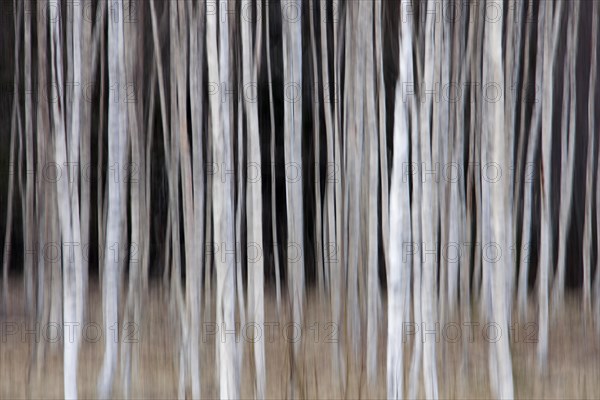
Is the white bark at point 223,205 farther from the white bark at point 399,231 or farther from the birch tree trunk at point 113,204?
the white bark at point 399,231

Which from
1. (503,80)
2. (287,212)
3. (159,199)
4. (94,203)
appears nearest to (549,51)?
(503,80)

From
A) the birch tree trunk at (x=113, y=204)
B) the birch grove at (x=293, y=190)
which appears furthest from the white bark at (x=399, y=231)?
the birch tree trunk at (x=113, y=204)

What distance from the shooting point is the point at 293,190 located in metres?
1.71

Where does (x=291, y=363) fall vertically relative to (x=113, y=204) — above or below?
below

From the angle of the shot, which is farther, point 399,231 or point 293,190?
point 293,190

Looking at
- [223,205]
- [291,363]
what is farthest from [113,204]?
[291,363]

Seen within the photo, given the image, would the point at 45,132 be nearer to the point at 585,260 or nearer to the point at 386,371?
the point at 386,371

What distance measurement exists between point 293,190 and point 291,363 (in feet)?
1.26

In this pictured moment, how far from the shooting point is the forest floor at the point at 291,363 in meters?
1.69

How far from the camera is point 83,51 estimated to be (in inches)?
66.6

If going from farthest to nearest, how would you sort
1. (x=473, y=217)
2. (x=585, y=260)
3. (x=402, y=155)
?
(x=585, y=260) < (x=473, y=217) < (x=402, y=155)

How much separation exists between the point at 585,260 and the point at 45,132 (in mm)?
1299

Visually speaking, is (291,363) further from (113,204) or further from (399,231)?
(113,204)

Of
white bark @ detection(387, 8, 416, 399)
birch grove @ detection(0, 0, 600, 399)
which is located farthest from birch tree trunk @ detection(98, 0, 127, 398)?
white bark @ detection(387, 8, 416, 399)
